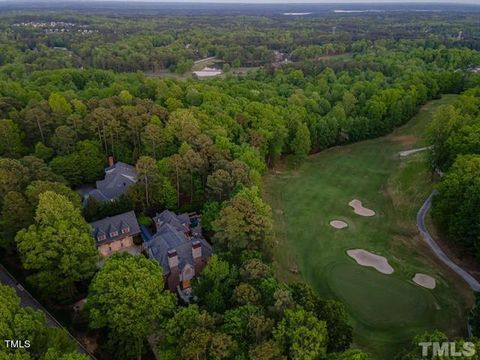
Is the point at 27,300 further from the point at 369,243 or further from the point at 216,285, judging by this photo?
the point at 369,243

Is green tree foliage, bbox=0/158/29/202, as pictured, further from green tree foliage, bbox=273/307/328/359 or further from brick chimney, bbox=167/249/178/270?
green tree foliage, bbox=273/307/328/359

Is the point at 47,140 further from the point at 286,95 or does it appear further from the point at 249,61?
the point at 249,61

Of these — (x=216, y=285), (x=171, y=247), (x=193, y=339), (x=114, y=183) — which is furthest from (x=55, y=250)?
(x=114, y=183)

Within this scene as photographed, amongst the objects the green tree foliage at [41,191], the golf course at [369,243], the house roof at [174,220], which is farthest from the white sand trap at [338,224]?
the green tree foliage at [41,191]

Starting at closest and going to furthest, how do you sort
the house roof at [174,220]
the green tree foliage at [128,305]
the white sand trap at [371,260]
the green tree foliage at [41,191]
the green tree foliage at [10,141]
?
the green tree foliage at [128,305]
the green tree foliage at [41,191]
the white sand trap at [371,260]
the house roof at [174,220]
the green tree foliage at [10,141]

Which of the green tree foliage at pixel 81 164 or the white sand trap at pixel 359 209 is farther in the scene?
the white sand trap at pixel 359 209

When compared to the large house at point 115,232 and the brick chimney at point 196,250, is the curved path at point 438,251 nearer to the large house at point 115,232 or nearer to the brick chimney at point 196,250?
the brick chimney at point 196,250

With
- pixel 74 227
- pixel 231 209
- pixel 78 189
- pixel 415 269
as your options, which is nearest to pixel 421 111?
pixel 415 269

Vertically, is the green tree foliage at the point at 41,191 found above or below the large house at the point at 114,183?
above
